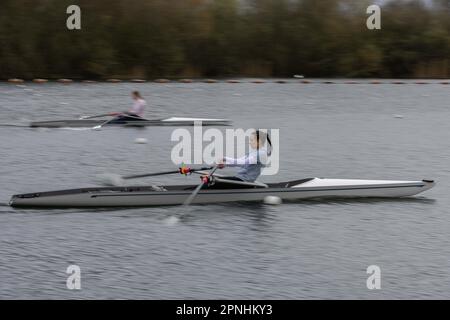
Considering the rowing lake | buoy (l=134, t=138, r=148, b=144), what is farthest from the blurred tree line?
buoy (l=134, t=138, r=148, b=144)

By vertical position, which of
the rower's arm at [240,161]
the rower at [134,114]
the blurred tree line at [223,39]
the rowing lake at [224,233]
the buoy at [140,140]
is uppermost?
the blurred tree line at [223,39]

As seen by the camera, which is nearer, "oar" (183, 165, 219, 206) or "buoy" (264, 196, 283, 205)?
"oar" (183, 165, 219, 206)

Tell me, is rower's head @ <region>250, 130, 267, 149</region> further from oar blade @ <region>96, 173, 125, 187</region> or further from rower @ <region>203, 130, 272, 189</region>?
oar blade @ <region>96, 173, 125, 187</region>

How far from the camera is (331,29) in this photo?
52.5 meters

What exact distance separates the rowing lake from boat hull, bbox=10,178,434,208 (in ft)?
0.65

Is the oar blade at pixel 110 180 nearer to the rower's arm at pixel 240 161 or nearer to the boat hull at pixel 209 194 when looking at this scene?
the boat hull at pixel 209 194

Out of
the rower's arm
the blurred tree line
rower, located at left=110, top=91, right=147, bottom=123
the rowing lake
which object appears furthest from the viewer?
the blurred tree line

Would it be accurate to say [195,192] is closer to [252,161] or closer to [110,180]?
[252,161]

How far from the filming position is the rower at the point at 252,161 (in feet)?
56.0

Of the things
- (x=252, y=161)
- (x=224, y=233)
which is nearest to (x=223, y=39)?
(x=252, y=161)

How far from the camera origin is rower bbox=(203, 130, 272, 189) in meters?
17.1

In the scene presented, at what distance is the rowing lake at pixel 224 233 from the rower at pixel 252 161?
2.06 ft

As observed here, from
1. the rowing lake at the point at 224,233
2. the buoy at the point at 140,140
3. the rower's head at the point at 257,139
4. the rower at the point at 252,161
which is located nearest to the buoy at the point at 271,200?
the rowing lake at the point at 224,233

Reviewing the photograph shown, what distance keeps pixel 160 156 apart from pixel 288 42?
28622mm
